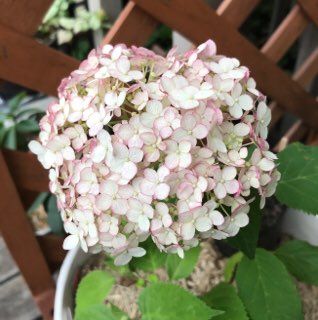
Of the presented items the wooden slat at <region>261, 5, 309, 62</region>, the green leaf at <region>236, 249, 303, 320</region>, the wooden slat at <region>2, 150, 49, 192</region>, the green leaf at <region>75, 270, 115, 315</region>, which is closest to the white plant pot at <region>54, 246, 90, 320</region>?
the green leaf at <region>75, 270, 115, 315</region>

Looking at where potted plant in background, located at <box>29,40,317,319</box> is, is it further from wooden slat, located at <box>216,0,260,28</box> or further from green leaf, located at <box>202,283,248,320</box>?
wooden slat, located at <box>216,0,260,28</box>

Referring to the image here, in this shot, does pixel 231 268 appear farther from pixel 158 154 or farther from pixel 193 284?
pixel 158 154

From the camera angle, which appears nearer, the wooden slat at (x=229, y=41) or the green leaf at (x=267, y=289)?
the green leaf at (x=267, y=289)

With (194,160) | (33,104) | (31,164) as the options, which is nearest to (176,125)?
(194,160)

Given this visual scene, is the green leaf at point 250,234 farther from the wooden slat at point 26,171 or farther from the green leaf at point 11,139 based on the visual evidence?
the green leaf at point 11,139

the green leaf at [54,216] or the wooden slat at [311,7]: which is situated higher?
the wooden slat at [311,7]

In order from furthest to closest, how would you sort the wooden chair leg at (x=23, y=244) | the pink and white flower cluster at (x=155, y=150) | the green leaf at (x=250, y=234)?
1. the wooden chair leg at (x=23, y=244)
2. the green leaf at (x=250, y=234)
3. the pink and white flower cluster at (x=155, y=150)

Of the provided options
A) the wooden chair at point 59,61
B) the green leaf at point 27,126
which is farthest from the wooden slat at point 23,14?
the green leaf at point 27,126

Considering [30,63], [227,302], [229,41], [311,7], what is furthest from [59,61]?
[311,7]
